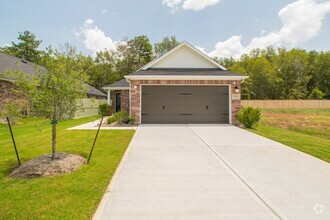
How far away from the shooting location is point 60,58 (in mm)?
4449

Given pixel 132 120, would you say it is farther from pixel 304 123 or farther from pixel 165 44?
pixel 165 44

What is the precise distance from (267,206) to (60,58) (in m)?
5.11

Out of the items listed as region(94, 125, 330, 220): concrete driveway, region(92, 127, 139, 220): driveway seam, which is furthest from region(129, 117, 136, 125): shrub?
region(92, 127, 139, 220): driveway seam

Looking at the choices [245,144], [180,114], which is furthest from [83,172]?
[180,114]

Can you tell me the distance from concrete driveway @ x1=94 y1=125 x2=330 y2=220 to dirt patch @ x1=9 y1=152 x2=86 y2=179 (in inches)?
44.0

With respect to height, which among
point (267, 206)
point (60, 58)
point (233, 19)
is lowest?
point (267, 206)

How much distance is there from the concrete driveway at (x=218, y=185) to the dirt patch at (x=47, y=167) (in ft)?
3.67

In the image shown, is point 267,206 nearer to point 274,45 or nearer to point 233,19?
point 233,19

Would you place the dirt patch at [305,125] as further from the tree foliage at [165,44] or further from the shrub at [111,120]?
the tree foliage at [165,44]

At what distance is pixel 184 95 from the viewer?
11.7 m

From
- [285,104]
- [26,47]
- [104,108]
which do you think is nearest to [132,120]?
[104,108]

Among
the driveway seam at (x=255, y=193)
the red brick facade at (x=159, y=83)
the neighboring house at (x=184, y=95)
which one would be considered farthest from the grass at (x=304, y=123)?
the driveway seam at (x=255, y=193)

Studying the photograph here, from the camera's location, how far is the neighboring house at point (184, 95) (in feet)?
36.3

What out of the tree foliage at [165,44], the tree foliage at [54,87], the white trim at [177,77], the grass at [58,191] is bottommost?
the grass at [58,191]
